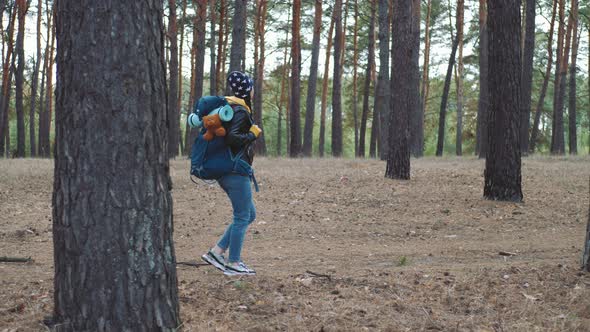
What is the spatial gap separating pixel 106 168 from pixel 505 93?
27.9ft

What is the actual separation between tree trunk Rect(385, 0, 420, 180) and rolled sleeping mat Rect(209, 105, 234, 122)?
8.90 m

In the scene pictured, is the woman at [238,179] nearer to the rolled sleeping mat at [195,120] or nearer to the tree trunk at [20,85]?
the rolled sleeping mat at [195,120]

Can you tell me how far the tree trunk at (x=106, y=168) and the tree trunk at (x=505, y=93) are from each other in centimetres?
811

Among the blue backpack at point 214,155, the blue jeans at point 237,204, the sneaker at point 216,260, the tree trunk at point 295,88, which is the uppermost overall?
the tree trunk at point 295,88

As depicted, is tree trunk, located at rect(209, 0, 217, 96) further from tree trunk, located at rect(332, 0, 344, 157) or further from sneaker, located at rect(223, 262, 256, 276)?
sneaker, located at rect(223, 262, 256, 276)

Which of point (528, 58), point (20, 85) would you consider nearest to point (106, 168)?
point (528, 58)

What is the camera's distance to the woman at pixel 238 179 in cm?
510

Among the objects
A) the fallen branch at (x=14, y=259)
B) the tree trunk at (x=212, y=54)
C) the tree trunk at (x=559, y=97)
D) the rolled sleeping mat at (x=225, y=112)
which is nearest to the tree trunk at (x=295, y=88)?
the tree trunk at (x=212, y=54)

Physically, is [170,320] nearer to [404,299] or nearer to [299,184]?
[404,299]

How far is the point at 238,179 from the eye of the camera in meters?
5.25

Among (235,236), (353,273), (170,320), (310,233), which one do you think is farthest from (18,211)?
(170,320)

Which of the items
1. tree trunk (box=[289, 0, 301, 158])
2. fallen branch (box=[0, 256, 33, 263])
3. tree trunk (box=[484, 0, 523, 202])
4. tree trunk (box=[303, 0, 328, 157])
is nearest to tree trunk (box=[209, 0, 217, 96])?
tree trunk (box=[289, 0, 301, 158])

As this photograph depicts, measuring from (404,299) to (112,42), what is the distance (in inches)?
126

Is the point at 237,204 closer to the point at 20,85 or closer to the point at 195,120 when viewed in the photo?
the point at 195,120
